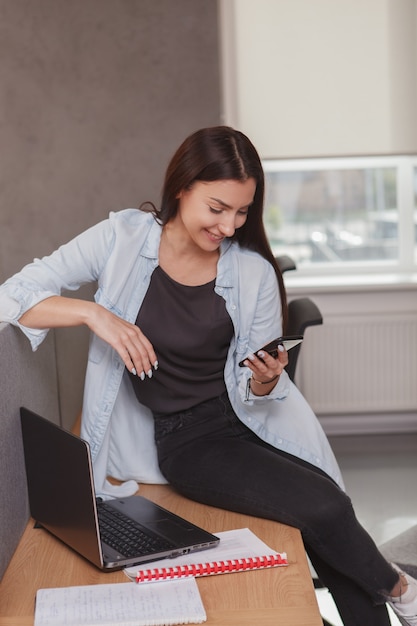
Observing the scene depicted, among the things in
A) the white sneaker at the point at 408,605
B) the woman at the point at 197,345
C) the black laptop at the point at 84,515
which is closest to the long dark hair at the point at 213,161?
the woman at the point at 197,345

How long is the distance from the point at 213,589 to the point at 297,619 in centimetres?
16

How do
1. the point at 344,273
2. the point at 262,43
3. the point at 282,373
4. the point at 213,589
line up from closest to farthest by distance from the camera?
the point at 213,589 → the point at 282,373 → the point at 262,43 → the point at 344,273

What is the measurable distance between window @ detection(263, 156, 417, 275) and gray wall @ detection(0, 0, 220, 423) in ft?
1.80

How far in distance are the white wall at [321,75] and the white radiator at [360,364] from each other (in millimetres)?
810

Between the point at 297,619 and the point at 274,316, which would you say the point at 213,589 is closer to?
the point at 297,619

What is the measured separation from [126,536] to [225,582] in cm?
24

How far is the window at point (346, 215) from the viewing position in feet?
13.4

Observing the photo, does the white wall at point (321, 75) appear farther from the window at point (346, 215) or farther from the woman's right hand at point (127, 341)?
the woman's right hand at point (127, 341)

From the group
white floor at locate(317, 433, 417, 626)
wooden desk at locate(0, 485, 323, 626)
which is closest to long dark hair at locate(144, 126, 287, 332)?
wooden desk at locate(0, 485, 323, 626)

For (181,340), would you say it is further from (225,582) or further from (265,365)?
(225,582)

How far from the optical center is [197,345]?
1852mm

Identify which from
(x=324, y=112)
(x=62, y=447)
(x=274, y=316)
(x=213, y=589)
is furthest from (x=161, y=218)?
(x=324, y=112)

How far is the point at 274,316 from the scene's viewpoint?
1955 mm

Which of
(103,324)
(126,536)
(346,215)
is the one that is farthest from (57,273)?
(346,215)
